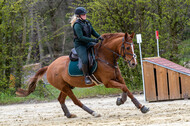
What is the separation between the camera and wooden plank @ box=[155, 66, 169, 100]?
1034cm

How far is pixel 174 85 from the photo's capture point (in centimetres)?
1023

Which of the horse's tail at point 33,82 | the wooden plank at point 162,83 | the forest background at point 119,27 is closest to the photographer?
the horse's tail at point 33,82

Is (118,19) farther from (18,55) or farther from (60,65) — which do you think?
(60,65)

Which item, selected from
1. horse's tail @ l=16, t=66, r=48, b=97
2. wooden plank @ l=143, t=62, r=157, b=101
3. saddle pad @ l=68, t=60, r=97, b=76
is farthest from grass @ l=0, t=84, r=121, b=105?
saddle pad @ l=68, t=60, r=97, b=76

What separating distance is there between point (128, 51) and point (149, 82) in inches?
151

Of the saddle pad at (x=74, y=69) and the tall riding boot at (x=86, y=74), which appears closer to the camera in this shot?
the tall riding boot at (x=86, y=74)

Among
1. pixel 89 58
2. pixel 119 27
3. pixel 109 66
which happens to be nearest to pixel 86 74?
pixel 89 58

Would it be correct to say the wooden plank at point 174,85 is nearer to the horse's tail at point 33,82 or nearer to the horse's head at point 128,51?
the horse's head at point 128,51

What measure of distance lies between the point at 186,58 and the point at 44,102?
708 centimetres

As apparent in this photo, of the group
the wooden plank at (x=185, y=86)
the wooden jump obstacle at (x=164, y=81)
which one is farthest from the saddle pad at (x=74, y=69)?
the wooden plank at (x=185, y=86)

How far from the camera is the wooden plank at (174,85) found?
33.5 ft

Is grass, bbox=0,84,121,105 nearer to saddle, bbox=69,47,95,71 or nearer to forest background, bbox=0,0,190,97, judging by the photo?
forest background, bbox=0,0,190,97

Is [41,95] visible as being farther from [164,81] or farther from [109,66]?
[109,66]

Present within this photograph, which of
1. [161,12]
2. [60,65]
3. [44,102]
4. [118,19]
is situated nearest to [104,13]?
[118,19]
